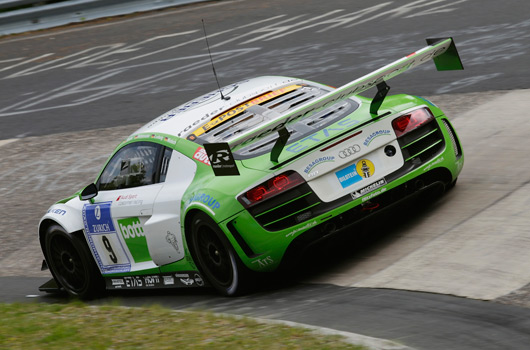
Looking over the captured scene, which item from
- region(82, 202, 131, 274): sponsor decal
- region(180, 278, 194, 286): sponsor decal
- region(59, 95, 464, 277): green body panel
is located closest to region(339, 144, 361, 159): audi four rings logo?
region(59, 95, 464, 277): green body panel

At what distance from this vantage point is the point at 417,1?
1972 centimetres

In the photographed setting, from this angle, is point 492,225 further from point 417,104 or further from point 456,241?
point 417,104

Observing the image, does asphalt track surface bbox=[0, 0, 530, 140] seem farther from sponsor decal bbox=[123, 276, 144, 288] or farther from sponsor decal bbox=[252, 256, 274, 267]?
sponsor decal bbox=[252, 256, 274, 267]

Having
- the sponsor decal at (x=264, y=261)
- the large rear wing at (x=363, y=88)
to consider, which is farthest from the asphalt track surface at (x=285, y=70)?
the large rear wing at (x=363, y=88)

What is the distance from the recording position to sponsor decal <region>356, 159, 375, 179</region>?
6609 millimetres

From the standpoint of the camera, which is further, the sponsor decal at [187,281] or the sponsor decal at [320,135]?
the sponsor decal at [187,281]

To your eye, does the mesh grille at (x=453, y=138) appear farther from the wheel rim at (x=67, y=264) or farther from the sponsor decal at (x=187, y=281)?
the wheel rim at (x=67, y=264)

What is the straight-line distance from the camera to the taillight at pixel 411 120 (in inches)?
270

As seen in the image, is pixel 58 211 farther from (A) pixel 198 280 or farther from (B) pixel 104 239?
(A) pixel 198 280

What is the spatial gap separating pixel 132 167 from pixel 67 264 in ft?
4.15

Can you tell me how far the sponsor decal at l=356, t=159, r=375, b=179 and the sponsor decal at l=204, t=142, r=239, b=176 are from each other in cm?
108

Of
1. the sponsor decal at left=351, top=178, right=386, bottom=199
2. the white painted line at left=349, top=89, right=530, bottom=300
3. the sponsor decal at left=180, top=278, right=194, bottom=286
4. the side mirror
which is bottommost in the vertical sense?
the white painted line at left=349, top=89, right=530, bottom=300

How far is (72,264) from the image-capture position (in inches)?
317

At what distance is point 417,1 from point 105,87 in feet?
22.9
